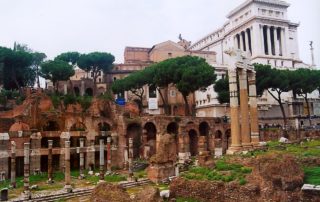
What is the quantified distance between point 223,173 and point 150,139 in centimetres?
2511

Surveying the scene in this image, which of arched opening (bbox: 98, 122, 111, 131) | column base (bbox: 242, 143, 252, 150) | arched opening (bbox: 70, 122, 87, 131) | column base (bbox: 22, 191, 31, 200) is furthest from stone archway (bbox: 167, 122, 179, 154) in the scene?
column base (bbox: 22, 191, 31, 200)

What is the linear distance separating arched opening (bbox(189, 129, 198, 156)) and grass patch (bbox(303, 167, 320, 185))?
26849 mm

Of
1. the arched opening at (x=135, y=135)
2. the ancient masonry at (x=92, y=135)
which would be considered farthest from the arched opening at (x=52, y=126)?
the arched opening at (x=135, y=135)

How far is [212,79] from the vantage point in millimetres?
45500

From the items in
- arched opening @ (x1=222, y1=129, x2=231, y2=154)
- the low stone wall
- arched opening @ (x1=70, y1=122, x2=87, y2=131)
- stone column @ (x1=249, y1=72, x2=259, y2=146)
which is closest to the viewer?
stone column @ (x1=249, y1=72, x2=259, y2=146)

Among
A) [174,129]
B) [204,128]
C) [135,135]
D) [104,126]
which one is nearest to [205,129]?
[204,128]

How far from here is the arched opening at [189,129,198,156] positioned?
141 feet

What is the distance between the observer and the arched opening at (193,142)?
42.8 metres

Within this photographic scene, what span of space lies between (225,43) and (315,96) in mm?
24144

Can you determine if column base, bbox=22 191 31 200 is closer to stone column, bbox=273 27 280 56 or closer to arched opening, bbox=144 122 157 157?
arched opening, bbox=144 122 157 157

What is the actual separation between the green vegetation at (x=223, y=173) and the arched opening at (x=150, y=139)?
2158cm

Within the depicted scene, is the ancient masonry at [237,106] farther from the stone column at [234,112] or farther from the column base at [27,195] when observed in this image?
Answer: the column base at [27,195]

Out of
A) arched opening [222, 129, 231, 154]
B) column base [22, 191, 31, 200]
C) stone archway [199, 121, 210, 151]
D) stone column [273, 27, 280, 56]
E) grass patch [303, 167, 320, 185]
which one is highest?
stone column [273, 27, 280, 56]

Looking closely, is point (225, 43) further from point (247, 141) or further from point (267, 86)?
point (247, 141)
